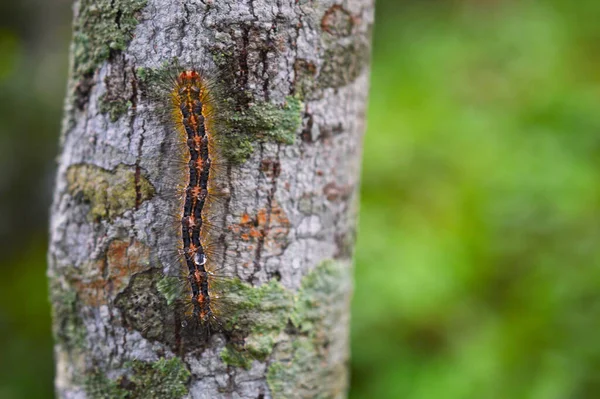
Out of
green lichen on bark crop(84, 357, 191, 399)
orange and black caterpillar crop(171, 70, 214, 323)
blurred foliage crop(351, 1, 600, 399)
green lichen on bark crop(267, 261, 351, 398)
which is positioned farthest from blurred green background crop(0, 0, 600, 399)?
orange and black caterpillar crop(171, 70, 214, 323)

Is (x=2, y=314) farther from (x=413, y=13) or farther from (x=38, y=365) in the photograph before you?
(x=413, y=13)

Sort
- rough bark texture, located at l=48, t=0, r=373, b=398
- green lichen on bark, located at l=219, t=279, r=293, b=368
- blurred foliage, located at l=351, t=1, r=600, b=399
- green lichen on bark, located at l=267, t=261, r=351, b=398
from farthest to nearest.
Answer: blurred foliage, located at l=351, t=1, r=600, b=399, green lichen on bark, located at l=267, t=261, r=351, b=398, green lichen on bark, located at l=219, t=279, r=293, b=368, rough bark texture, located at l=48, t=0, r=373, b=398

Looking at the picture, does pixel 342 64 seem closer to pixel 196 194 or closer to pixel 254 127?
pixel 254 127

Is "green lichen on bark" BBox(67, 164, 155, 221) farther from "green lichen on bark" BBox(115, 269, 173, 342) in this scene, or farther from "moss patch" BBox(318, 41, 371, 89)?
"moss patch" BBox(318, 41, 371, 89)

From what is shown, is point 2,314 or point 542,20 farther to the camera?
point 542,20

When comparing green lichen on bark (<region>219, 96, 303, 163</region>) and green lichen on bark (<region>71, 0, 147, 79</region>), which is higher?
green lichen on bark (<region>71, 0, 147, 79</region>)

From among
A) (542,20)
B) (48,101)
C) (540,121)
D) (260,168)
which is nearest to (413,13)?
(542,20)

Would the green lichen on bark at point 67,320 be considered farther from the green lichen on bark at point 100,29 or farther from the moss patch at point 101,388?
the green lichen on bark at point 100,29
